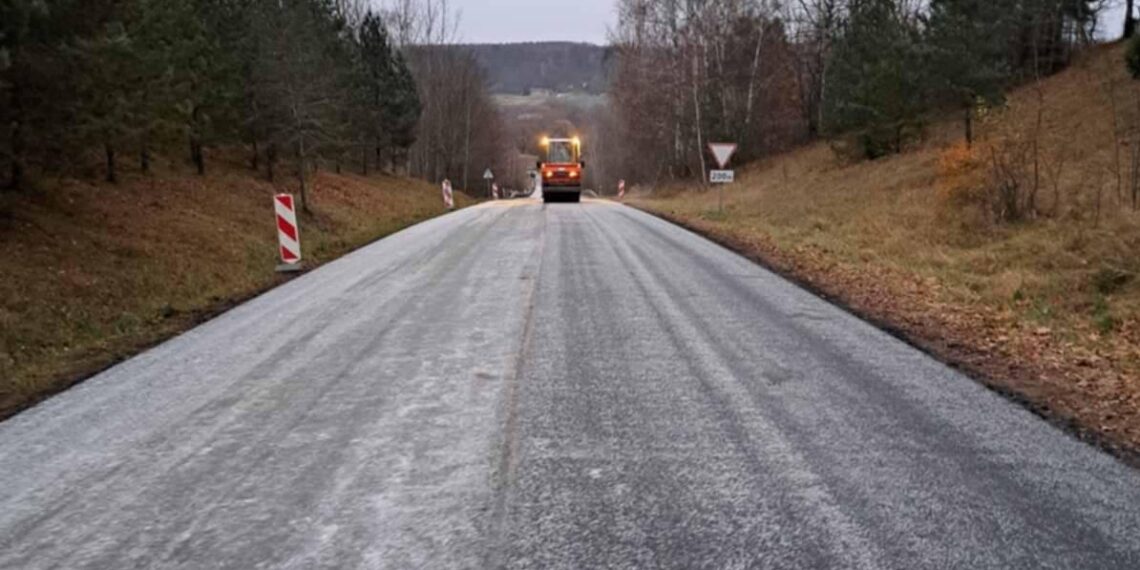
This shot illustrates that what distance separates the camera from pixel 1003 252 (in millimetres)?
12250

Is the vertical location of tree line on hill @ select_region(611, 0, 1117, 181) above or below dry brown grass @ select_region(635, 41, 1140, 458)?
above

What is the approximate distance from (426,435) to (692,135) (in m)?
38.8

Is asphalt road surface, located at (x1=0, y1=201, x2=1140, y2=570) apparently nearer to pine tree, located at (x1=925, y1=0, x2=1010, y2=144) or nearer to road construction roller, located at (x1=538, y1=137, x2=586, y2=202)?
pine tree, located at (x1=925, y1=0, x2=1010, y2=144)

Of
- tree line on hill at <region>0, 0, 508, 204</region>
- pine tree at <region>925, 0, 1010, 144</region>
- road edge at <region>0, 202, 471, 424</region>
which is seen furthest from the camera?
pine tree at <region>925, 0, 1010, 144</region>

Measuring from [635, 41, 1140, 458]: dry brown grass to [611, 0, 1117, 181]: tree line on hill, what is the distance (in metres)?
2.10

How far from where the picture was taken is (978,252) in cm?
1266

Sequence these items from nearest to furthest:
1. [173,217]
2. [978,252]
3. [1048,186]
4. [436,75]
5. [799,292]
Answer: [799,292], [978,252], [1048,186], [173,217], [436,75]

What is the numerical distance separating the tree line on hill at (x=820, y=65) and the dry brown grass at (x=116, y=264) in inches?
638

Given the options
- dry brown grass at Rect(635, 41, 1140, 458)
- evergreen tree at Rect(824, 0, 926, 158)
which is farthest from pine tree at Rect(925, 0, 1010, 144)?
dry brown grass at Rect(635, 41, 1140, 458)

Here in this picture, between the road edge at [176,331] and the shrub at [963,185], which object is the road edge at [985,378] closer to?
the shrub at [963,185]

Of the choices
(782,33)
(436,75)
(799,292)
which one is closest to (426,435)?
(799,292)

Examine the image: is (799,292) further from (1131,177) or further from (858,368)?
(1131,177)

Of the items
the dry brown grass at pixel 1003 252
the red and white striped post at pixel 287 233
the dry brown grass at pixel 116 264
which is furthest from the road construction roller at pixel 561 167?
the red and white striped post at pixel 287 233

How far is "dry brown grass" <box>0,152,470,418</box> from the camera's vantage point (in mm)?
7527
